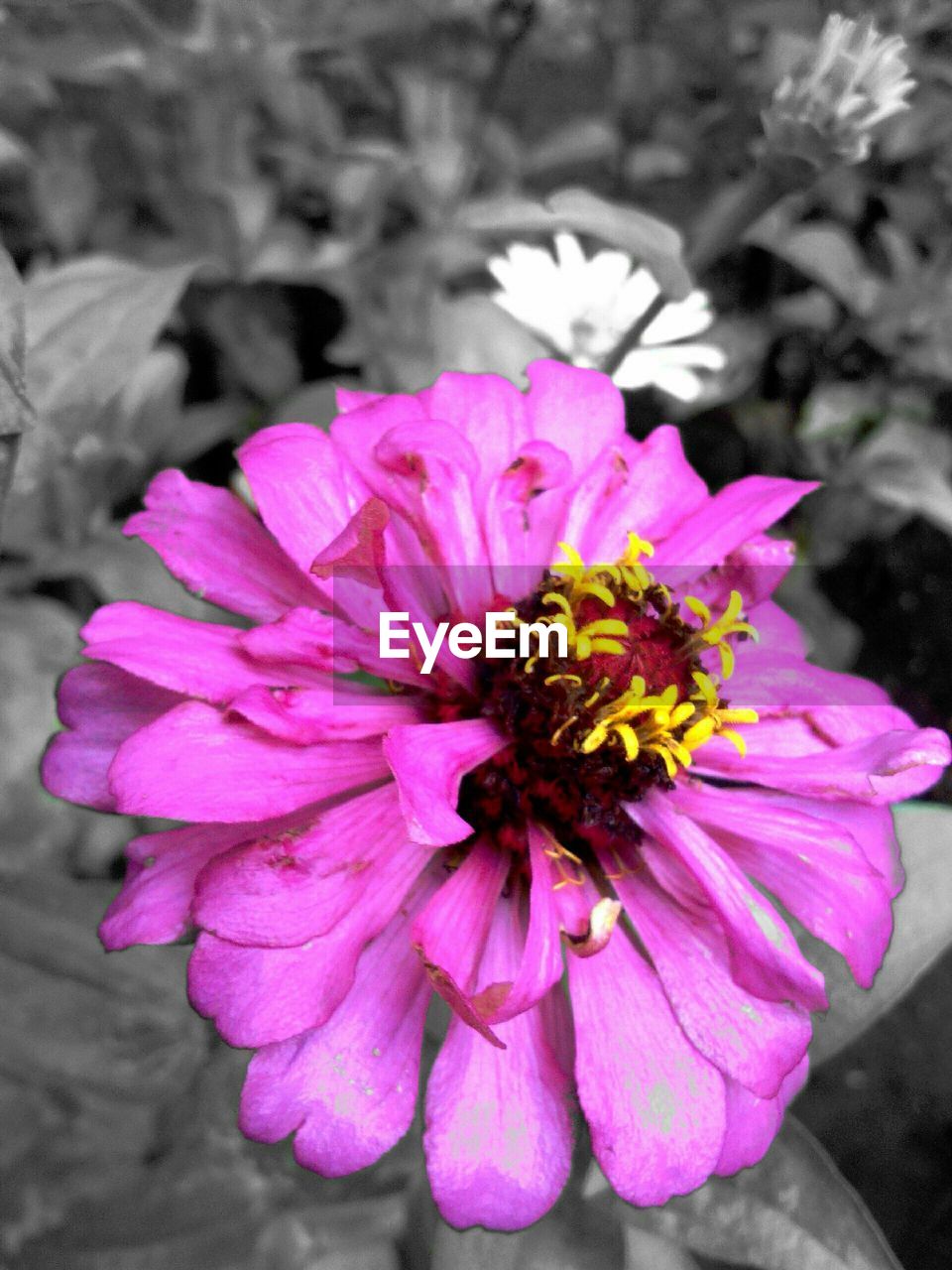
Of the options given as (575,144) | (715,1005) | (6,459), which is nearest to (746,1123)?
(715,1005)

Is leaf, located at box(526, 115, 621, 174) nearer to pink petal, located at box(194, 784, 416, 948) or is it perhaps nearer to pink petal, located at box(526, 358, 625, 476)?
pink petal, located at box(526, 358, 625, 476)

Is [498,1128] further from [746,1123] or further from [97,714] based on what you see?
[97,714]

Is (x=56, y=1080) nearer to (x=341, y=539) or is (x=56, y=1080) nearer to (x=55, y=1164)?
(x=55, y=1164)

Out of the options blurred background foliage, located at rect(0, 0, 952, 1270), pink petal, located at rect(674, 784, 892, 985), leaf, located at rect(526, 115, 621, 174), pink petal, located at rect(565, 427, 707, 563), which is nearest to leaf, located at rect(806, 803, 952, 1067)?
blurred background foliage, located at rect(0, 0, 952, 1270)

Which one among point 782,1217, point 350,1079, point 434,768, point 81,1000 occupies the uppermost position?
point 434,768

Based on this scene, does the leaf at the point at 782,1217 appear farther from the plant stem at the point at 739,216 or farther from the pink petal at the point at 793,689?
the plant stem at the point at 739,216

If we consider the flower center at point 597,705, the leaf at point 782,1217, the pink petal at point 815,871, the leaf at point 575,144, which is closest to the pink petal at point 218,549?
the flower center at point 597,705
